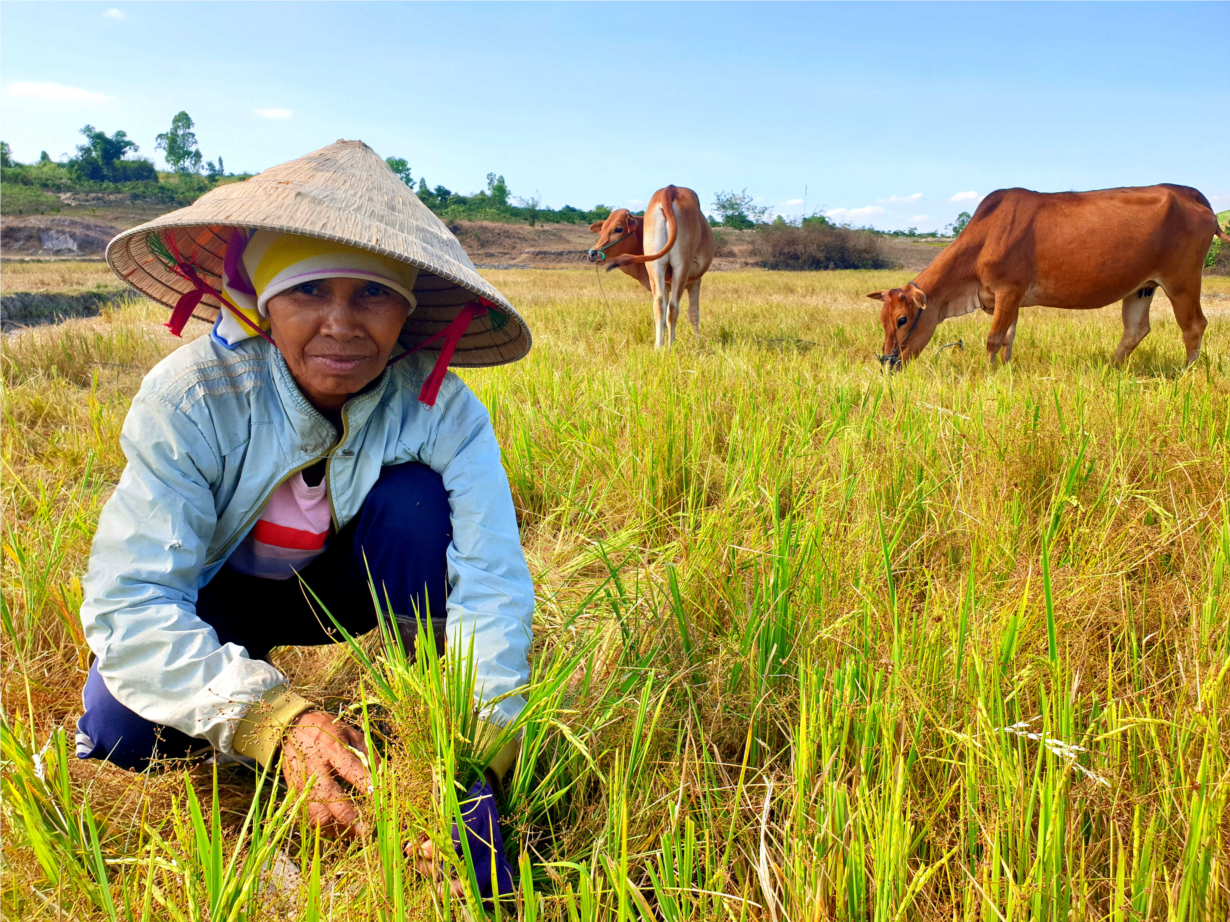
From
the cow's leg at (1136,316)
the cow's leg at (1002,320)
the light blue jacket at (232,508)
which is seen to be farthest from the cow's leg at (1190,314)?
the light blue jacket at (232,508)

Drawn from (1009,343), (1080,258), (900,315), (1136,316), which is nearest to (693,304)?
(900,315)

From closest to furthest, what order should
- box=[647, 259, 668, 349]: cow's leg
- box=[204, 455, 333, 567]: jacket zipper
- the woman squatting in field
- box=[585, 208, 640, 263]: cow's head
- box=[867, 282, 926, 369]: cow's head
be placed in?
the woman squatting in field, box=[204, 455, 333, 567]: jacket zipper, box=[867, 282, 926, 369]: cow's head, box=[647, 259, 668, 349]: cow's leg, box=[585, 208, 640, 263]: cow's head

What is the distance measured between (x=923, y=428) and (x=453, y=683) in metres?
1.95

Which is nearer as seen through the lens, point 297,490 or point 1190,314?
point 297,490

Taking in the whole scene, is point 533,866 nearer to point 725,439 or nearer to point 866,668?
point 866,668

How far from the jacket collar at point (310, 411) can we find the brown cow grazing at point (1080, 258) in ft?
14.3

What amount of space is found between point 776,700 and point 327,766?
74 centimetres

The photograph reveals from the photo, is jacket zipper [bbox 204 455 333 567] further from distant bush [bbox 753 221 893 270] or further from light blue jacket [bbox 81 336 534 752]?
distant bush [bbox 753 221 893 270]

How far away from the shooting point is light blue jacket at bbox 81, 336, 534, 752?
1.20m

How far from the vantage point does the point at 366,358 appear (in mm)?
1468

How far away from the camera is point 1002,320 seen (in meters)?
5.37

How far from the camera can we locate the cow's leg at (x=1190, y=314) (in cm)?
531

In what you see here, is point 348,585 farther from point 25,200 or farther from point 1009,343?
point 25,200

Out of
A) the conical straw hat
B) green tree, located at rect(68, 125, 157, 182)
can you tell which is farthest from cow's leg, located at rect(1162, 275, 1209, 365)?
green tree, located at rect(68, 125, 157, 182)
